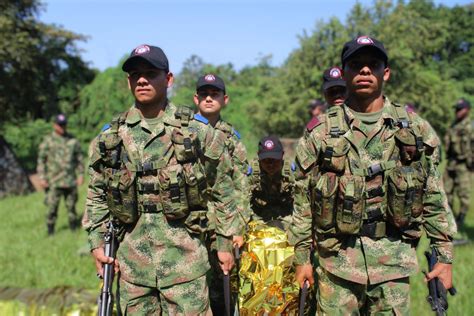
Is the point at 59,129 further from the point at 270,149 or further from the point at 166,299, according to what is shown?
the point at 166,299

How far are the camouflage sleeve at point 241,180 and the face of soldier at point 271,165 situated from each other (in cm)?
21

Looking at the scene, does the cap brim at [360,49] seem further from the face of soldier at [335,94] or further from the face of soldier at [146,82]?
the face of soldier at [335,94]

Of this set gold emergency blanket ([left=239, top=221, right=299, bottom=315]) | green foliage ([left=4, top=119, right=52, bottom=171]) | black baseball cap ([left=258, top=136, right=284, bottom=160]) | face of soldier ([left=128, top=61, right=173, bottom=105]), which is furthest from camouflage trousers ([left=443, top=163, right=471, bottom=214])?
green foliage ([left=4, top=119, right=52, bottom=171])

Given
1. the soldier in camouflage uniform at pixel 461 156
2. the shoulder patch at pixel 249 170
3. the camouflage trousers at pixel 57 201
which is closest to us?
the shoulder patch at pixel 249 170

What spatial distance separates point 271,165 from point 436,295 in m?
2.02

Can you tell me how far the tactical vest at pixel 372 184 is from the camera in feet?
8.49

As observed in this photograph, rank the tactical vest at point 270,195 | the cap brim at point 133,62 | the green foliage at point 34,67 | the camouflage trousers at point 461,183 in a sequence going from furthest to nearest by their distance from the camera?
the green foliage at point 34,67
the camouflage trousers at point 461,183
the tactical vest at point 270,195
the cap brim at point 133,62

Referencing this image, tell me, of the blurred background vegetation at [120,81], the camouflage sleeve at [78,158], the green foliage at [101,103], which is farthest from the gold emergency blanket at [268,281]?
the green foliage at [101,103]

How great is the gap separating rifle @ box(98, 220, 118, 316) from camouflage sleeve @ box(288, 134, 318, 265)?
109 centimetres

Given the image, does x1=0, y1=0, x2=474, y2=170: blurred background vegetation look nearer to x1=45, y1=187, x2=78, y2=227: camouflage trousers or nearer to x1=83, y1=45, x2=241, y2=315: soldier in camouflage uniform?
x1=45, y1=187, x2=78, y2=227: camouflage trousers

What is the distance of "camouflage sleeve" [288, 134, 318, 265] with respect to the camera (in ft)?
9.06

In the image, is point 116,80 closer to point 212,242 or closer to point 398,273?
point 212,242

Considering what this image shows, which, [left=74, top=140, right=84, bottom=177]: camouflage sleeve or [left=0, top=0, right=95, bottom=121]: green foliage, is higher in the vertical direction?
[left=0, top=0, right=95, bottom=121]: green foliage

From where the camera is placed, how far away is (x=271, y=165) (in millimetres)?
4379
